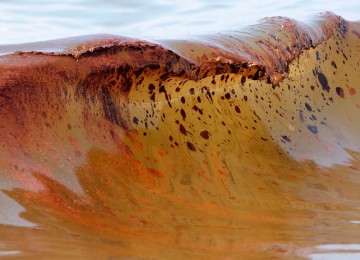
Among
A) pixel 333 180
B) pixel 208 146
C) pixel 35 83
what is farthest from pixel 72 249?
pixel 333 180

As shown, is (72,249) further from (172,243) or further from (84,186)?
(84,186)

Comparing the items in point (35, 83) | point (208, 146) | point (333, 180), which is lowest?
point (333, 180)

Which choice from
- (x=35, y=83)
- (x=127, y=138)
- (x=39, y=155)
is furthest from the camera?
(x=127, y=138)

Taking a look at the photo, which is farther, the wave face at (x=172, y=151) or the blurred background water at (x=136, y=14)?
the blurred background water at (x=136, y=14)

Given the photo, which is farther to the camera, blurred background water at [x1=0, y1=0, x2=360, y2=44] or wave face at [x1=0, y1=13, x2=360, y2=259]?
blurred background water at [x1=0, y1=0, x2=360, y2=44]
